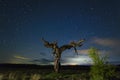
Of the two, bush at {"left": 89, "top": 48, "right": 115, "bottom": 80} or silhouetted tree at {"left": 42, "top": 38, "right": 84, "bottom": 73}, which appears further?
silhouetted tree at {"left": 42, "top": 38, "right": 84, "bottom": 73}

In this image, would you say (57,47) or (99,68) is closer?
(99,68)

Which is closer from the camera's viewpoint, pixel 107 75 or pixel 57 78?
pixel 107 75

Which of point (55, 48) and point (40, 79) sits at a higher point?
point (55, 48)

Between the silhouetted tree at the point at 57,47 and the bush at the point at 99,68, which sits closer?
the bush at the point at 99,68

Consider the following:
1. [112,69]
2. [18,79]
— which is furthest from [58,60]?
[112,69]

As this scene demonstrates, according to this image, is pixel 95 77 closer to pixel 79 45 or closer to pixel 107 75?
pixel 107 75

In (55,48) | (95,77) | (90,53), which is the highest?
(55,48)

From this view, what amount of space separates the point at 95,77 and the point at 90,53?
10.6ft

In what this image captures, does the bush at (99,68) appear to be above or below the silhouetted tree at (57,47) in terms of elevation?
below

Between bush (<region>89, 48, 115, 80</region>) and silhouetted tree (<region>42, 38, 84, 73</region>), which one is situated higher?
silhouetted tree (<region>42, 38, 84, 73</region>)

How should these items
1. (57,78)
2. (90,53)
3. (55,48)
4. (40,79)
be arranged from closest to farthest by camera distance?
1. (90,53)
2. (40,79)
3. (57,78)
4. (55,48)

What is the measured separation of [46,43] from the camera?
185 feet

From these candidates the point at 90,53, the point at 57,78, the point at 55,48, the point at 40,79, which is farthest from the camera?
the point at 55,48

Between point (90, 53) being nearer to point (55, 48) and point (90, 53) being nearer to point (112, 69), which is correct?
point (112, 69)
